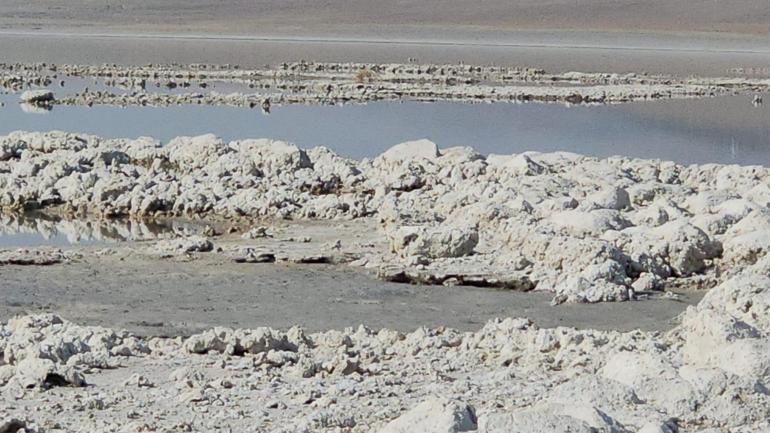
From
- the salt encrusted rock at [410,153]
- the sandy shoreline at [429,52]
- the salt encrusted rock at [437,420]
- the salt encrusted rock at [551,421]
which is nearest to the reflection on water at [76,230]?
the salt encrusted rock at [410,153]

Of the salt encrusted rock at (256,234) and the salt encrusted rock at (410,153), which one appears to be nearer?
the salt encrusted rock at (256,234)

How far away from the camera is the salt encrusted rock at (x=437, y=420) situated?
16.9 ft

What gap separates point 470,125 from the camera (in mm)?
23938

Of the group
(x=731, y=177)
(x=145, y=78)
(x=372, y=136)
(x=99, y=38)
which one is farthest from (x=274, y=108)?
(x=99, y=38)

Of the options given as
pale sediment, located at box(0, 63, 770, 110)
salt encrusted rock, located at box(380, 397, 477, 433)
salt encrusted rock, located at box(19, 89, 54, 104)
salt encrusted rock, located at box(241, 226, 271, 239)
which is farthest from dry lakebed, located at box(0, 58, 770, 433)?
pale sediment, located at box(0, 63, 770, 110)

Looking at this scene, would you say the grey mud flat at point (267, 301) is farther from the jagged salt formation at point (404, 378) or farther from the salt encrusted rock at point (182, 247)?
the jagged salt formation at point (404, 378)

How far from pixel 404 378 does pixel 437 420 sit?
1.66m

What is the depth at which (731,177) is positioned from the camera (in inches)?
535

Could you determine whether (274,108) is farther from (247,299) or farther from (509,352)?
(509,352)

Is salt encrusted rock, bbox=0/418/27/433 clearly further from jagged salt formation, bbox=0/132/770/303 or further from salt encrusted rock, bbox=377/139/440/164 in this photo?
salt encrusted rock, bbox=377/139/440/164

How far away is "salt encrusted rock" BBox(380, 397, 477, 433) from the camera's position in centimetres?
517

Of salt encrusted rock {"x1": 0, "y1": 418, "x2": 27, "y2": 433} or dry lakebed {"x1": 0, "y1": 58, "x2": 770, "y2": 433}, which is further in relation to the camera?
dry lakebed {"x1": 0, "y1": 58, "x2": 770, "y2": 433}

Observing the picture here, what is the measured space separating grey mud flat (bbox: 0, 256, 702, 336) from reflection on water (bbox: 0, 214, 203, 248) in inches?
Answer: 56.6

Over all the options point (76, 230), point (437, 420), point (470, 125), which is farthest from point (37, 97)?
point (437, 420)
